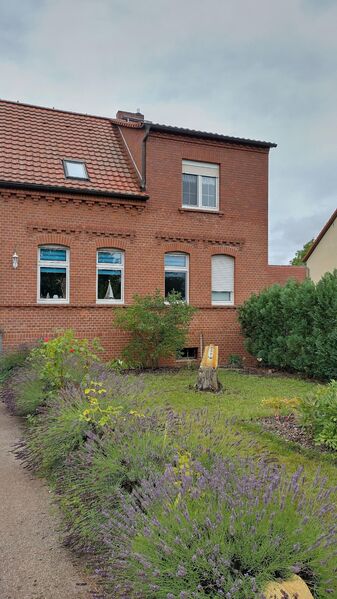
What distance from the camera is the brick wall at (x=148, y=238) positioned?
524 inches

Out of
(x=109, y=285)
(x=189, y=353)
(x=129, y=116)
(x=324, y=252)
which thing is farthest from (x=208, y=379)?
(x=324, y=252)

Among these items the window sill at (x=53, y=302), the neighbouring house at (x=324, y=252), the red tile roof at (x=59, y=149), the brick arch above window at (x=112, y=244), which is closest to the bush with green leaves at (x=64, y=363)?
the window sill at (x=53, y=302)

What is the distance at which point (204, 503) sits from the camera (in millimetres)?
2717

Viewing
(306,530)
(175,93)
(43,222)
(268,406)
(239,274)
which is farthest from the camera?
(239,274)

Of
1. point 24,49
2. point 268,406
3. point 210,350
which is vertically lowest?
point 268,406

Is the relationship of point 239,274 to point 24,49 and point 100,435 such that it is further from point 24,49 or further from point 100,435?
point 100,435

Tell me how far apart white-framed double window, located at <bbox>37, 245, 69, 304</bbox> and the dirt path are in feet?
28.7

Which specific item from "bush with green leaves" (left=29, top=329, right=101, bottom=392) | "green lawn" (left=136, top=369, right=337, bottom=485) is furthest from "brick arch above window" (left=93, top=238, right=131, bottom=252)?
"bush with green leaves" (left=29, top=329, right=101, bottom=392)

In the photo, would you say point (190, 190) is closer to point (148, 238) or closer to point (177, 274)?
point (148, 238)

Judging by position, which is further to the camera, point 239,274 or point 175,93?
point 239,274

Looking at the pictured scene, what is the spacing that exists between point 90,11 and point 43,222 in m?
5.96

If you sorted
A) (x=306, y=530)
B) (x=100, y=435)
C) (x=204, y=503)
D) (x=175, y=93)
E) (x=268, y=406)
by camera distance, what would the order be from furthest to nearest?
1. (x=175, y=93)
2. (x=268, y=406)
3. (x=100, y=435)
4. (x=204, y=503)
5. (x=306, y=530)

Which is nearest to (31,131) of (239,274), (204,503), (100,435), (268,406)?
(239,274)

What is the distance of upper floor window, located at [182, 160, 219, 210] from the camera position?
51.7 ft
